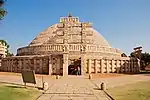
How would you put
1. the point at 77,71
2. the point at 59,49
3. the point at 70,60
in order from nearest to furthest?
the point at 77,71 < the point at 70,60 < the point at 59,49

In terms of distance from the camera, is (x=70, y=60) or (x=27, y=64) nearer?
(x=70, y=60)

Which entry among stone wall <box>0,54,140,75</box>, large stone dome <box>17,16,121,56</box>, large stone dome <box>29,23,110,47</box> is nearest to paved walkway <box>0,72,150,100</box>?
stone wall <box>0,54,140,75</box>

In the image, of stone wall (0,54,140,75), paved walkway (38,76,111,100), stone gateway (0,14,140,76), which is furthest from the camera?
stone gateway (0,14,140,76)

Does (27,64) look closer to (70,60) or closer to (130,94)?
(70,60)

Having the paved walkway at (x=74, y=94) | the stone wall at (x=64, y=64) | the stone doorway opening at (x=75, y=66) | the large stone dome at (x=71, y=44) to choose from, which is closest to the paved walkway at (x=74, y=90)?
the paved walkway at (x=74, y=94)

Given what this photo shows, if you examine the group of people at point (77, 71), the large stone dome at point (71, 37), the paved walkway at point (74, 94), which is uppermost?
the large stone dome at point (71, 37)

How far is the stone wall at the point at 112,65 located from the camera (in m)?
38.4

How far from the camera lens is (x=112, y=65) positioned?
40250 mm

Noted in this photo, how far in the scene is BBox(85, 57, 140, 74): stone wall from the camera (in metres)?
38.4

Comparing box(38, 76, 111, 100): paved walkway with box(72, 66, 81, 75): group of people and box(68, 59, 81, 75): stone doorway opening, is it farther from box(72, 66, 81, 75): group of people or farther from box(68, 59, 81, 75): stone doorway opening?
box(68, 59, 81, 75): stone doorway opening

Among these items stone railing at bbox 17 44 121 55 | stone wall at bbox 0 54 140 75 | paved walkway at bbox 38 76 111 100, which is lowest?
paved walkway at bbox 38 76 111 100

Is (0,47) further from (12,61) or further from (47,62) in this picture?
(47,62)

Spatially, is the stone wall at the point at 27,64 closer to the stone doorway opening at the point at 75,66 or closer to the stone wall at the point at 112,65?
the stone doorway opening at the point at 75,66

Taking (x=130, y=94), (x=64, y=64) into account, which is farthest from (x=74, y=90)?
(x=64, y=64)
